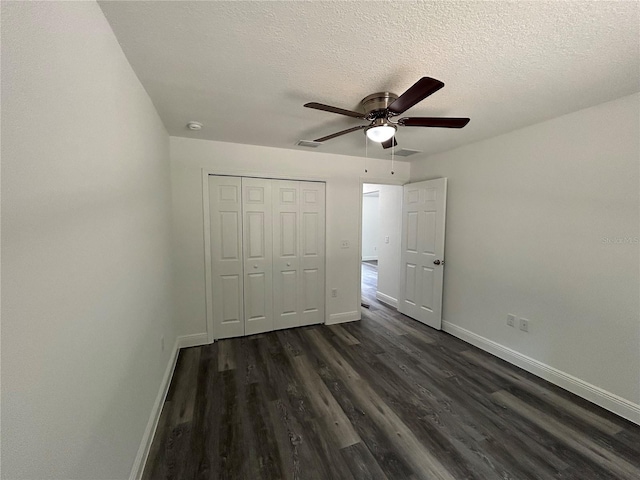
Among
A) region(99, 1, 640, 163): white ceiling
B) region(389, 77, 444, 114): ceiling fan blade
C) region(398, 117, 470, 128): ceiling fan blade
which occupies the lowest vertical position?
region(398, 117, 470, 128): ceiling fan blade

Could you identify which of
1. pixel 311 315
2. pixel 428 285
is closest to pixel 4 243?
pixel 311 315

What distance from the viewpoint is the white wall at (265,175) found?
2.87 metres

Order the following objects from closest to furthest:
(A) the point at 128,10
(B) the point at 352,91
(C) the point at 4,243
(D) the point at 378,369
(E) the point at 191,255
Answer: (C) the point at 4,243 → (A) the point at 128,10 → (B) the point at 352,91 → (D) the point at 378,369 → (E) the point at 191,255

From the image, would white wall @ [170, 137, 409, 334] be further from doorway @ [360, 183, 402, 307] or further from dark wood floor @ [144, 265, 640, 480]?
dark wood floor @ [144, 265, 640, 480]

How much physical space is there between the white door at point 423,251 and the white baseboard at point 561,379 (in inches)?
21.1

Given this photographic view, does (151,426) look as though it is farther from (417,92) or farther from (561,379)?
(561,379)

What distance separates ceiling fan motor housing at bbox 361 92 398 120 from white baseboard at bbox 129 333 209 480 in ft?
8.28

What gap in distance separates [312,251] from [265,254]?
64cm

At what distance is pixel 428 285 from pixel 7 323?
3731mm

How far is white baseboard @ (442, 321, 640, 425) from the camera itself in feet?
6.31

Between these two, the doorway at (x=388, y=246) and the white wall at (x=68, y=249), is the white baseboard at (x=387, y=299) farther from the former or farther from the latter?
the white wall at (x=68, y=249)

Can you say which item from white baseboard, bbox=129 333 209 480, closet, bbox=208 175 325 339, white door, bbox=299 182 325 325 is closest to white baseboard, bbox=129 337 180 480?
white baseboard, bbox=129 333 209 480

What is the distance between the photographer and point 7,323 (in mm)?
580

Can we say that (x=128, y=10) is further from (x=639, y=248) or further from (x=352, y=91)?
(x=639, y=248)
